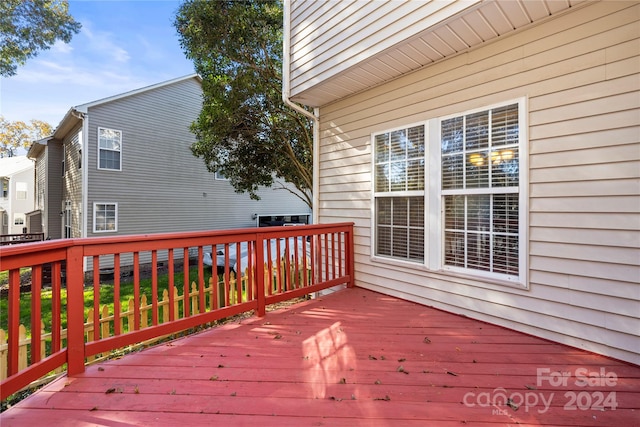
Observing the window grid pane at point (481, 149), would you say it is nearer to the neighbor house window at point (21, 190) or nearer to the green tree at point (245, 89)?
the green tree at point (245, 89)

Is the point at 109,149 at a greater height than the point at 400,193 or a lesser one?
greater

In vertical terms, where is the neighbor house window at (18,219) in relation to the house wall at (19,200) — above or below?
below

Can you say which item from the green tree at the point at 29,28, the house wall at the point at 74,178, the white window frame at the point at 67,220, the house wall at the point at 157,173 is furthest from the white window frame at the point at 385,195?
the white window frame at the point at 67,220

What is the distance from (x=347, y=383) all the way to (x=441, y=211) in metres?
2.01

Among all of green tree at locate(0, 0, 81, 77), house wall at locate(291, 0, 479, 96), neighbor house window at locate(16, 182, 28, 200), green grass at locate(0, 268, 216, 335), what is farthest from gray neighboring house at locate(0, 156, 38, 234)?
house wall at locate(291, 0, 479, 96)

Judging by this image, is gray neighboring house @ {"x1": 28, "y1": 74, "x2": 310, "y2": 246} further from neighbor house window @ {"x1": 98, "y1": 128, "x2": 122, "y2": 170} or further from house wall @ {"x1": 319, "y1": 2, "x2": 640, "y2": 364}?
house wall @ {"x1": 319, "y1": 2, "x2": 640, "y2": 364}

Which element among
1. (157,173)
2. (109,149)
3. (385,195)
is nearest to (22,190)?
(109,149)

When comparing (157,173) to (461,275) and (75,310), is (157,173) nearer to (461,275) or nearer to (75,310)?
(75,310)

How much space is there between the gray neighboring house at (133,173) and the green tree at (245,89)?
4331 mm

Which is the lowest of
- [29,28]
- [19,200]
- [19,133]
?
[19,200]

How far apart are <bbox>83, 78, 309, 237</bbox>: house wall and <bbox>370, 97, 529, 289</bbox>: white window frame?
392 inches

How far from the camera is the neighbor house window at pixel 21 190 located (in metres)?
19.9

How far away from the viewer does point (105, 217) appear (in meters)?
9.80

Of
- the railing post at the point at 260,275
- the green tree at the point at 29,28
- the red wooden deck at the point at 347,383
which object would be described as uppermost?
the green tree at the point at 29,28
